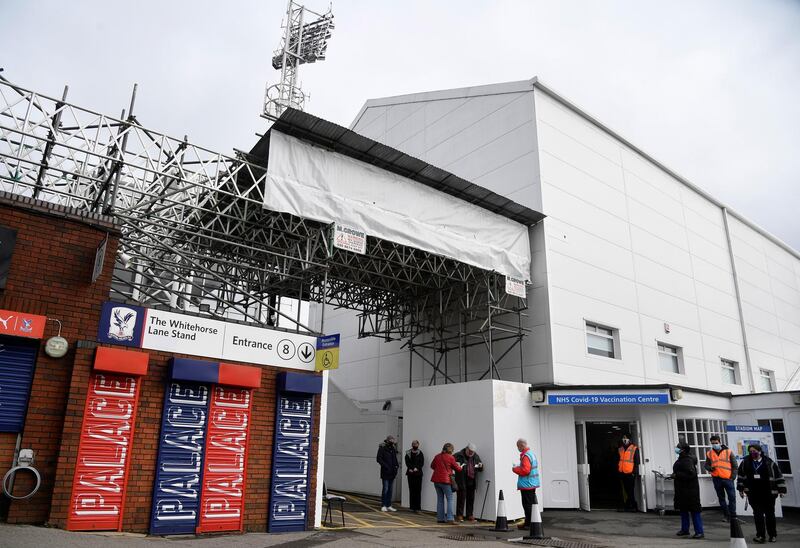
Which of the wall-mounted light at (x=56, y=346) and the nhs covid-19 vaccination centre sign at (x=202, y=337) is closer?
the wall-mounted light at (x=56, y=346)

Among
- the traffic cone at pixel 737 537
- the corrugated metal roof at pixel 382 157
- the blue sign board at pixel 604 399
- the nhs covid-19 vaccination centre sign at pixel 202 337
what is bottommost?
the traffic cone at pixel 737 537

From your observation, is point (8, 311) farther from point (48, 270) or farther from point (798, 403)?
point (798, 403)

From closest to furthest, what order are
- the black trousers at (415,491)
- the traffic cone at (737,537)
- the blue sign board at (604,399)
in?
the traffic cone at (737,537)
the black trousers at (415,491)
the blue sign board at (604,399)

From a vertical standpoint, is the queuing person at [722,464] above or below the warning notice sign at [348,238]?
below

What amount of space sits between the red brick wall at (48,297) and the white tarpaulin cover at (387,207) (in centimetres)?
395

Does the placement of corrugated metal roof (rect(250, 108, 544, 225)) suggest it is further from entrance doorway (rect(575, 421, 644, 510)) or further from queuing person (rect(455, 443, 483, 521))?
queuing person (rect(455, 443, 483, 521))

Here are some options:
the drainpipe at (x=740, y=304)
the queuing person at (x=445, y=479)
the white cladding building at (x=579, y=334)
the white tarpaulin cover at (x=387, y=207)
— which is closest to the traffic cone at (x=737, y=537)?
the queuing person at (x=445, y=479)

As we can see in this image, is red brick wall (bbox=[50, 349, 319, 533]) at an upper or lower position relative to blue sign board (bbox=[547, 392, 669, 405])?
lower

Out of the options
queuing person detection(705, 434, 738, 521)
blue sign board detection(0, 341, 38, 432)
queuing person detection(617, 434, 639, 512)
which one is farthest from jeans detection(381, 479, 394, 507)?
blue sign board detection(0, 341, 38, 432)

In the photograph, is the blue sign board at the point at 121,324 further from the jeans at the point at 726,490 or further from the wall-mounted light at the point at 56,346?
the jeans at the point at 726,490

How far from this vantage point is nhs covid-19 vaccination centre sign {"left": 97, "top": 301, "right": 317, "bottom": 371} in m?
9.05

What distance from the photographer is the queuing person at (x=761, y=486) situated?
1043 cm

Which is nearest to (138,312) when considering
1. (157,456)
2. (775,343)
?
(157,456)

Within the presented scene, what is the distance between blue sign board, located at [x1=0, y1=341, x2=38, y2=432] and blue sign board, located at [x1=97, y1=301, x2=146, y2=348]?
0.97 meters
